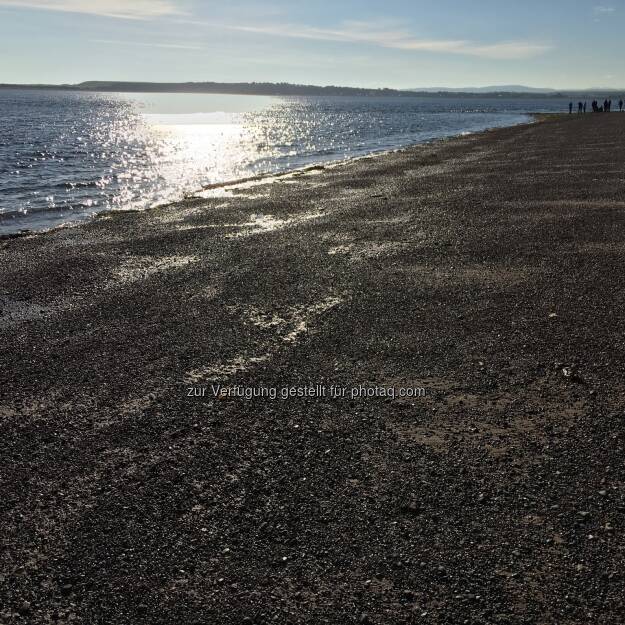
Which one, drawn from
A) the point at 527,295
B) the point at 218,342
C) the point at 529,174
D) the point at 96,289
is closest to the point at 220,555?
the point at 218,342

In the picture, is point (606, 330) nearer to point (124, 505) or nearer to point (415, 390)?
point (415, 390)

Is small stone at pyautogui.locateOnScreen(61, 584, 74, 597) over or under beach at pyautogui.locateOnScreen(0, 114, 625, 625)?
under

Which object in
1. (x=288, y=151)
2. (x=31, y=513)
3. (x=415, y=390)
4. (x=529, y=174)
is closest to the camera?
(x=31, y=513)

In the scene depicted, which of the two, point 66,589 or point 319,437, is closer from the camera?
point 66,589

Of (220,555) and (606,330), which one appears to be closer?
(220,555)

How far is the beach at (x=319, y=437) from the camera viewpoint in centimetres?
414

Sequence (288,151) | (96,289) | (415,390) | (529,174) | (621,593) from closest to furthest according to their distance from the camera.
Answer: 1. (621,593)
2. (415,390)
3. (96,289)
4. (529,174)
5. (288,151)

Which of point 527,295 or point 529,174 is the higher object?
point 529,174

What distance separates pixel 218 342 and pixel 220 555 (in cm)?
435

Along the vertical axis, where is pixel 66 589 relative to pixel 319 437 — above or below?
below

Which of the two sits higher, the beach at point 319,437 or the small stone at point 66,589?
the beach at point 319,437

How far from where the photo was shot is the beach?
163 inches

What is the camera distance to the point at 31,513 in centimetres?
499

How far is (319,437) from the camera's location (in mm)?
5965
